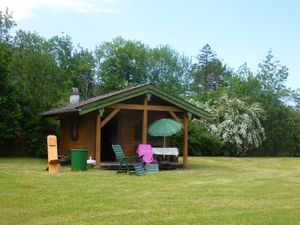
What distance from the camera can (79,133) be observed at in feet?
68.5

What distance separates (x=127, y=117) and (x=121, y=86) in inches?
1323

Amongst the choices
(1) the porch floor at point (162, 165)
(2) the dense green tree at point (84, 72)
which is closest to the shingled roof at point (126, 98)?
(1) the porch floor at point (162, 165)

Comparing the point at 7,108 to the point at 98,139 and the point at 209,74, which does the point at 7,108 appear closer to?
the point at 98,139

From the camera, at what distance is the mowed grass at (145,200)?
7.87 metres

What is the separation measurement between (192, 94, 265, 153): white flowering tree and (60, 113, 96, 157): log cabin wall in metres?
12.3

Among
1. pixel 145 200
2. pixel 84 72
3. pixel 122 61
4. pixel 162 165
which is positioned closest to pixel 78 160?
pixel 162 165

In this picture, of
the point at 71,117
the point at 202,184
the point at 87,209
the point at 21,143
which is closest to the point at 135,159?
the point at 71,117

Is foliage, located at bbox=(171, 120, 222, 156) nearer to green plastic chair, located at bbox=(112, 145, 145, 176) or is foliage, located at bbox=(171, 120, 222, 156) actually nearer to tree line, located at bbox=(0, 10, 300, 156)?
tree line, located at bbox=(0, 10, 300, 156)

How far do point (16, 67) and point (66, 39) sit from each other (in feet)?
94.1

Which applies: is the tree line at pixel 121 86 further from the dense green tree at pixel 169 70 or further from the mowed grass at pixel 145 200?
the mowed grass at pixel 145 200

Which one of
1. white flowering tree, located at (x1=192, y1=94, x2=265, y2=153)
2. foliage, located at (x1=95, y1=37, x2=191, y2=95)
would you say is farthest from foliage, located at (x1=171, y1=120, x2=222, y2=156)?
foliage, located at (x1=95, y1=37, x2=191, y2=95)

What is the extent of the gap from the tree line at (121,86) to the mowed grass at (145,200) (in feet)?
36.2

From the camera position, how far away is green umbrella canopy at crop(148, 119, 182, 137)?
18500mm

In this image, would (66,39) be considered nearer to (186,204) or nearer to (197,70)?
(197,70)
